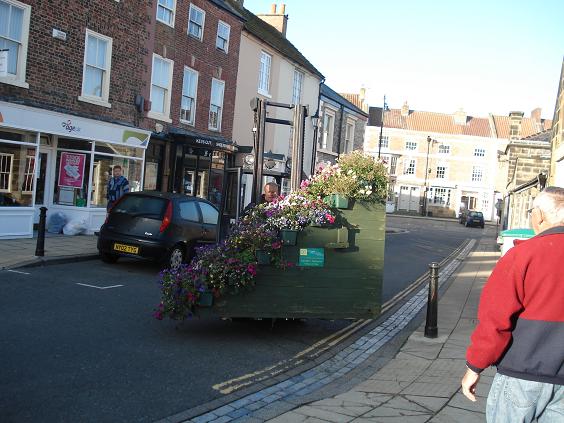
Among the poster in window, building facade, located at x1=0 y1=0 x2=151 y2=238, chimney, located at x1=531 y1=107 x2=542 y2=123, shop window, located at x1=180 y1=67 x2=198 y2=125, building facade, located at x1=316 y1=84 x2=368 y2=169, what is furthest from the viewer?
chimney, located at x1=531 y1=107 x2=542 y2=123

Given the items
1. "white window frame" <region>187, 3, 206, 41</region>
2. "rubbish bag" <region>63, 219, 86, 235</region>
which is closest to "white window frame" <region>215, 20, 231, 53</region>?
"white window frame" <region>187, 3, 206, 41</region>

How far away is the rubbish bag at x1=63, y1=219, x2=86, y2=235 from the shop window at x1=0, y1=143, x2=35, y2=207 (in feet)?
4.00

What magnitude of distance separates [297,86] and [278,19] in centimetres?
475

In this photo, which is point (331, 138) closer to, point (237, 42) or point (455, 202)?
point (237, 42)

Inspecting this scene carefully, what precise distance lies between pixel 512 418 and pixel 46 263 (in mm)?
9428

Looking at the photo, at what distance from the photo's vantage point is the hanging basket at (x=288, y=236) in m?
6.33

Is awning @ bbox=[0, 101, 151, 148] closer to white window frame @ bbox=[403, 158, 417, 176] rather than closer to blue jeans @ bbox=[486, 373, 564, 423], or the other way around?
blue jeans @ bbox=[486, 373, 564, 423]

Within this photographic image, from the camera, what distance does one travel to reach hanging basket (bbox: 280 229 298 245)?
249 inches

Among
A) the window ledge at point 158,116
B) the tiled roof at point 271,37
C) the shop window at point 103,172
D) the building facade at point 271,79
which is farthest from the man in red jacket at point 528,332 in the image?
the tiled roof at point 271,37

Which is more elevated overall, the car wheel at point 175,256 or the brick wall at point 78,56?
the brick wall at point 78,56

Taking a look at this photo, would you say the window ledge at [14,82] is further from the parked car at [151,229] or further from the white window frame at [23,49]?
the parked car at [151,229]

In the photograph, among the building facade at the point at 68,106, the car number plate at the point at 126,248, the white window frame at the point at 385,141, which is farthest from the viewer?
the white window frame at the point at 385,141

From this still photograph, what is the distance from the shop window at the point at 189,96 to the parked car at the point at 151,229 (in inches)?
362

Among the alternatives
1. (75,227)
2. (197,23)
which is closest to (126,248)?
(75,227)
